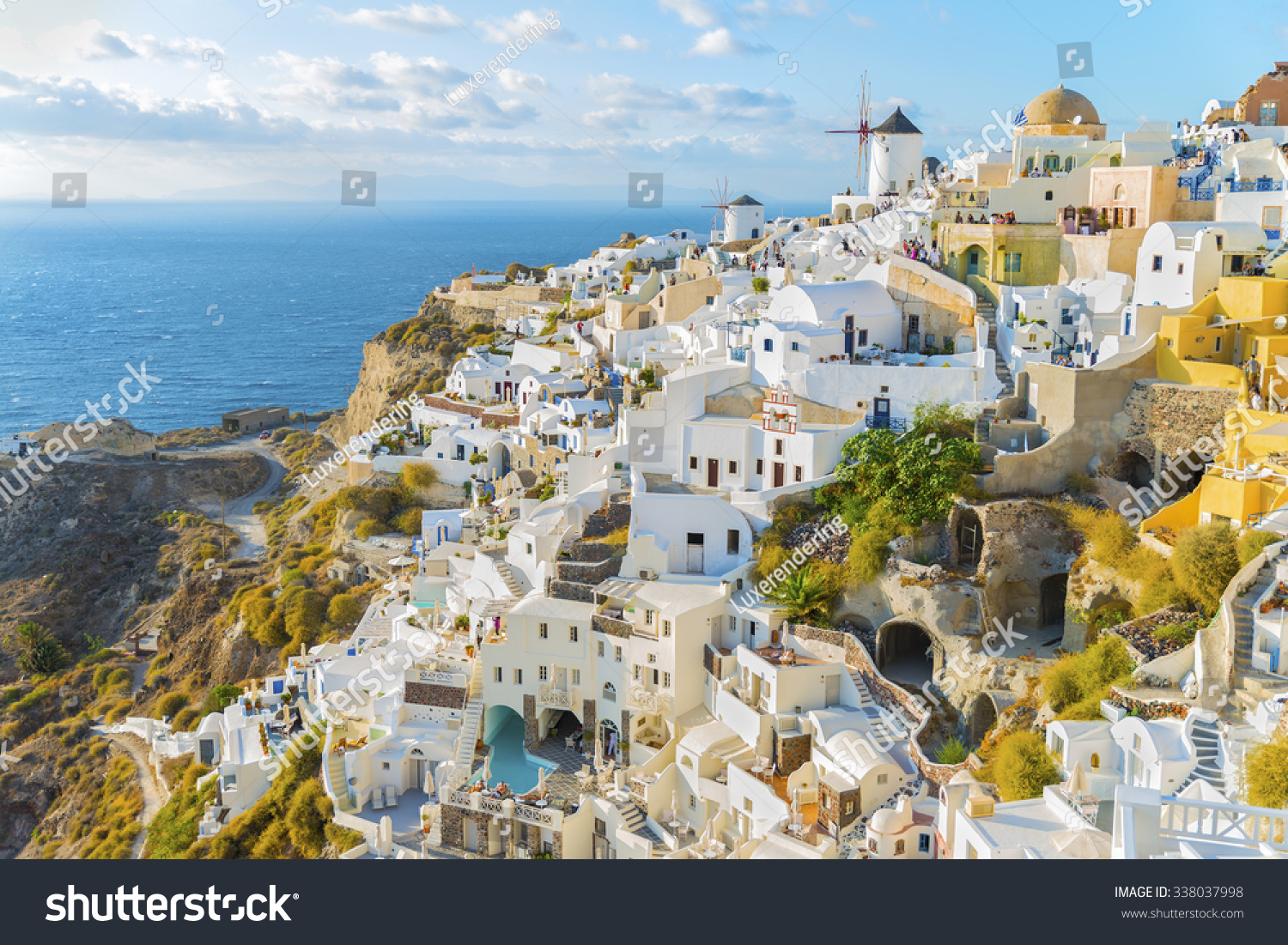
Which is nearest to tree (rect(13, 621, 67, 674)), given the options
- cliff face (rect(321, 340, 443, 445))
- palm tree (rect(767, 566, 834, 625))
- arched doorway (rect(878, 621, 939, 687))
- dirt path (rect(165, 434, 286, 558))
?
dirt path (rect(165, 434, 286, 558))

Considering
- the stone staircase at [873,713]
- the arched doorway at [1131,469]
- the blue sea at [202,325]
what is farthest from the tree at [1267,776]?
the blue sea at [202,325]

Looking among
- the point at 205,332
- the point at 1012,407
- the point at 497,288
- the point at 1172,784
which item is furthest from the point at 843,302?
the point at 205,332

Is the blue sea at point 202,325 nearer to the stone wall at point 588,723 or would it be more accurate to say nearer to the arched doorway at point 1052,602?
the stone wall at point 588,723

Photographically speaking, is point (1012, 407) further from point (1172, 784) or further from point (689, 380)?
point (1172, 784)

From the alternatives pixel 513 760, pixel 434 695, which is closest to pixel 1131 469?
pixel 513 760

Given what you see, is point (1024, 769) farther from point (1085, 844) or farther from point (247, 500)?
point (247, 500)
